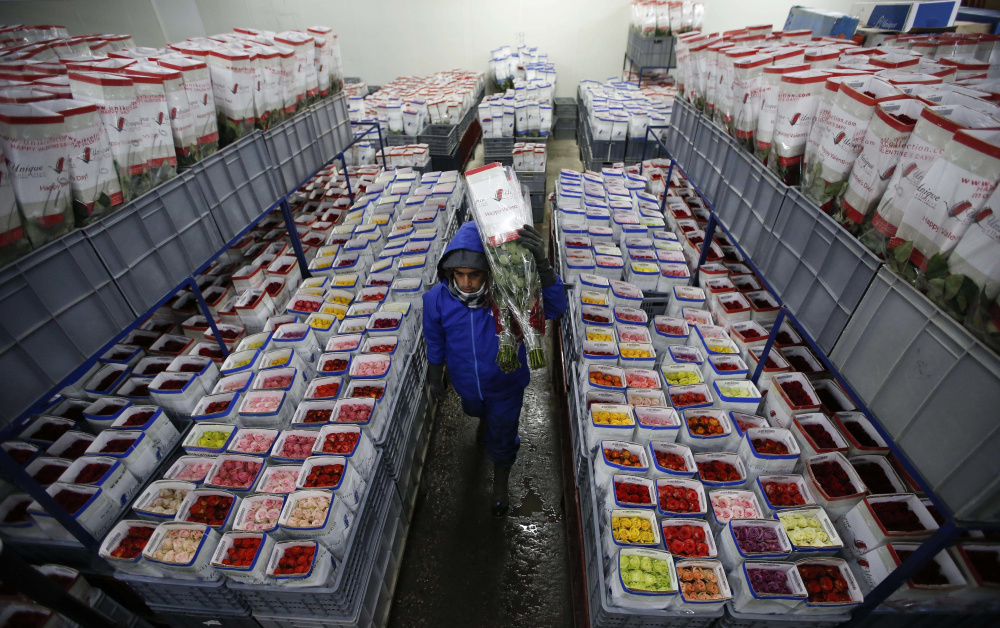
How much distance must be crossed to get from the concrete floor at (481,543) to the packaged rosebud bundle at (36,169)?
2686mm

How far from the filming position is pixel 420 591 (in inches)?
110

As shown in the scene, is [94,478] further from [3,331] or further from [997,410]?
[997,410]

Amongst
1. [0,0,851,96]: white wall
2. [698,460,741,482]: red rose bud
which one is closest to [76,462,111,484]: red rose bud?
[698,460,741,482]: red rose bud

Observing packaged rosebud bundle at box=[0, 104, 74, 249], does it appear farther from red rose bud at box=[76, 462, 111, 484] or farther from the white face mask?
the white face mask

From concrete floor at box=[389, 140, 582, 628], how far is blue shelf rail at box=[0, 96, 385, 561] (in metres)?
1.78

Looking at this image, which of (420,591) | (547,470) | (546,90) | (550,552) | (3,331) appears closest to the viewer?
(3,331)

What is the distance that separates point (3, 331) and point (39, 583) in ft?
3.23

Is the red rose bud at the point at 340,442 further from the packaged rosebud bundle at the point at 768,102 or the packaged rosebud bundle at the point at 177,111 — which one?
the packaged rosebud bundle at the point at 768,102

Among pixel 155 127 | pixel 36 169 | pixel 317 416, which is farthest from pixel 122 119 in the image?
pixel 317 416

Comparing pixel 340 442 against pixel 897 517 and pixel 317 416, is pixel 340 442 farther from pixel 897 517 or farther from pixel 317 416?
pixel 897 517

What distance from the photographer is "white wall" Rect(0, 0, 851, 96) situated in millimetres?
10141

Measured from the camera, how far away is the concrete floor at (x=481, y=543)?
8.88ft

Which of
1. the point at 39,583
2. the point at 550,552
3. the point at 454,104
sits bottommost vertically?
the point at 550,552

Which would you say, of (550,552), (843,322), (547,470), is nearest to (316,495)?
(550,552)
